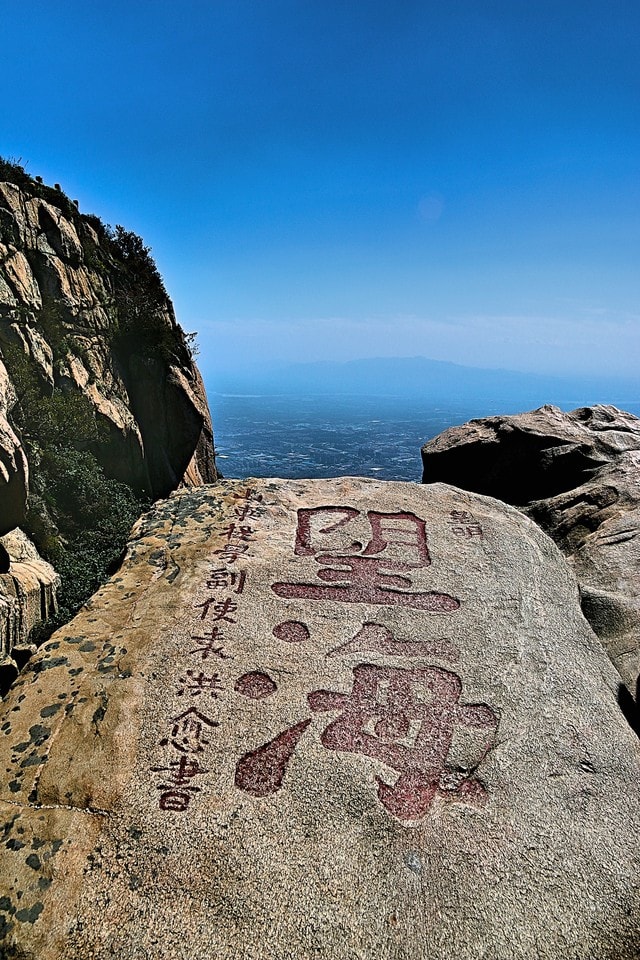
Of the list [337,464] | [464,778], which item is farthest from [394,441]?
[464,778]

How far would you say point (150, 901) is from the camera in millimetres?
3191

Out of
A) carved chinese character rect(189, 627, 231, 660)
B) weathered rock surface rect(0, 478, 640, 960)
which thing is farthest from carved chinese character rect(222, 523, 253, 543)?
carved chinese character rect(189, 627, 231, 660)

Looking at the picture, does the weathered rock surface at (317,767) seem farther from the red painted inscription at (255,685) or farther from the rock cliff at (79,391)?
the rock cliff at (79,391)

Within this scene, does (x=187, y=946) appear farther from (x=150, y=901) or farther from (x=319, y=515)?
(x=319, y=515)

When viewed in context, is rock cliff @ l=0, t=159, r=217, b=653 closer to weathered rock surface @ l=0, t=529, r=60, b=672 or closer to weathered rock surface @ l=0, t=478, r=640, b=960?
weathered rock surface @ l=0, t=529, r=60, b=672

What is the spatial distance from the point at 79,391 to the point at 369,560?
1411cm

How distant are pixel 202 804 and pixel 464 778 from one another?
2.05 meters

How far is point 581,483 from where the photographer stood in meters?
10.0

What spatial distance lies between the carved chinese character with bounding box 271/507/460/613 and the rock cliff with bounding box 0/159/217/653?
18.5ft

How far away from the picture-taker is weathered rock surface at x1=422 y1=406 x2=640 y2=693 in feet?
21.5

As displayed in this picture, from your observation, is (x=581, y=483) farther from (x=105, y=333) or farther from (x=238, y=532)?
(x=105, y=333)

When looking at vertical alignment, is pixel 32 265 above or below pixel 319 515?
above

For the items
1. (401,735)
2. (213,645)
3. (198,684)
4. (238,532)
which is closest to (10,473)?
(238,532)

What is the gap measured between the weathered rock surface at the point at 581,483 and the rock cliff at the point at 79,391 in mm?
9215
